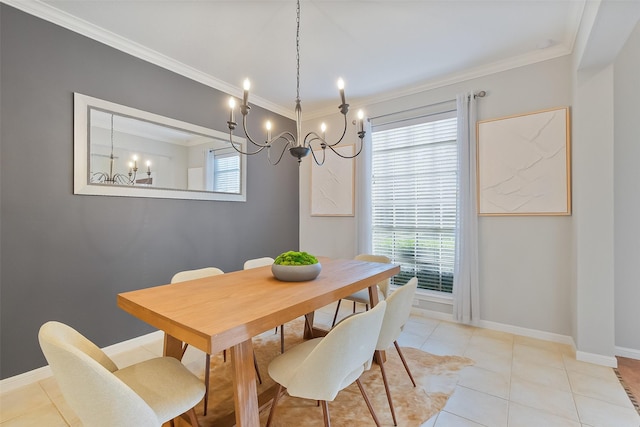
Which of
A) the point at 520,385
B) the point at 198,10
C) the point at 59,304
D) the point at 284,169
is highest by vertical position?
the point at 198,10

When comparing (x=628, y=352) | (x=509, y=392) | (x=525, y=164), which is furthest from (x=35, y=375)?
(x=628, y=352)

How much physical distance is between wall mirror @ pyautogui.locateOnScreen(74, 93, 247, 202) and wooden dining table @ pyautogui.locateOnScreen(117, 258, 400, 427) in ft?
4.50

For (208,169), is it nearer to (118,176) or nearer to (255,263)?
(118,176)

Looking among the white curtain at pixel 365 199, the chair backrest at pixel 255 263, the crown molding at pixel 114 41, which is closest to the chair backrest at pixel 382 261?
the white curtain at pixel 365 199

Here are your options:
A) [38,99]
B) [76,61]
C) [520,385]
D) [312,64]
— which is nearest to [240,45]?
[312,64]

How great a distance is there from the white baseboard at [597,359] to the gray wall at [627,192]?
1.16ft

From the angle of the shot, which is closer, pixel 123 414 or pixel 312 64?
pixel 123 414

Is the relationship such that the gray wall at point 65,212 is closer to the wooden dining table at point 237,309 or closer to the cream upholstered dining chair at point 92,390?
the wooden dining table at point 237,309

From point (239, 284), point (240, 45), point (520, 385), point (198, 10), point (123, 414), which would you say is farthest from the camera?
point (240, 45)

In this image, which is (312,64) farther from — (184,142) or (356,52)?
(184,142)

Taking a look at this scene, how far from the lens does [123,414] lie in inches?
35.0

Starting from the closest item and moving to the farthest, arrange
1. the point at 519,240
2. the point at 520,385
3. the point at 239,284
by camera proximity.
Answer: the point at 239,284 < the point at 520,385 < the point at 519,240

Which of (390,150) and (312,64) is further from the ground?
(312,64)

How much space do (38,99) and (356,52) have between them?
2630 mm
